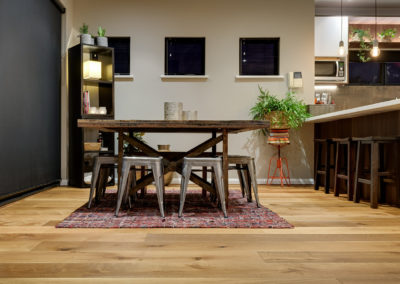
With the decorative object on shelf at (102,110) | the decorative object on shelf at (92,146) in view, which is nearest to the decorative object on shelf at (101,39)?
the decorative object on shelf at (102,110)

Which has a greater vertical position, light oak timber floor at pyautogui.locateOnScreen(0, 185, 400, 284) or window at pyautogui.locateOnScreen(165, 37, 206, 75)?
window at pyautogui.locateOnScreen(165, 37, 206, 75)

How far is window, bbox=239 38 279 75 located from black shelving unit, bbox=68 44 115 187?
6.60 ft

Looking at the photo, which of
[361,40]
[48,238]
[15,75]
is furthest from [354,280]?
[361,40]

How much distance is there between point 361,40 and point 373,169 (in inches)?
150

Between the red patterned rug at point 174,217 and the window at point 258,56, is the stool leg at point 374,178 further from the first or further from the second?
the window at point 258,56

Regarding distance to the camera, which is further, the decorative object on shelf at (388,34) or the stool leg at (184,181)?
the decorative object on shelf at (388,34)

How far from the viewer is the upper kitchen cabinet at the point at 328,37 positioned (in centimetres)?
575

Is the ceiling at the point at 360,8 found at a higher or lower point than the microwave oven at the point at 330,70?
higher

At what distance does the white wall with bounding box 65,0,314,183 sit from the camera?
16.9 ft

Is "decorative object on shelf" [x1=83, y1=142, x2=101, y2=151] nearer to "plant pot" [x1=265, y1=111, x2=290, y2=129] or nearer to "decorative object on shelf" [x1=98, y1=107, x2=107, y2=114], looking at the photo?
"decorative object on shelf" [x1=98, y1=107, x2=107, y2=114]

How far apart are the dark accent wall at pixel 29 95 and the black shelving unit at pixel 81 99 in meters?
0.20

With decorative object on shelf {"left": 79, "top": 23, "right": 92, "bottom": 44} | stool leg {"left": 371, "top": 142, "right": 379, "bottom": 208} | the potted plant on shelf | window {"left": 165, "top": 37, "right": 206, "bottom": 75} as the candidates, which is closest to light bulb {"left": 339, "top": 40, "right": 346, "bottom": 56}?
the potted plant on shelf

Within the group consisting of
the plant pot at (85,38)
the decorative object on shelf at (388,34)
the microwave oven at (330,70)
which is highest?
the decorative object on shelf at (388,34)

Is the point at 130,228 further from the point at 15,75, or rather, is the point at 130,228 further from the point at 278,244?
the point at 15,75
